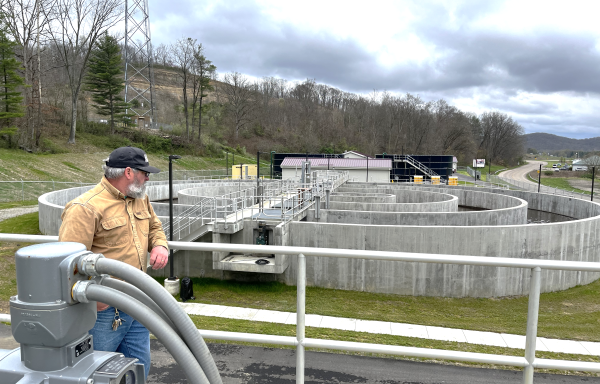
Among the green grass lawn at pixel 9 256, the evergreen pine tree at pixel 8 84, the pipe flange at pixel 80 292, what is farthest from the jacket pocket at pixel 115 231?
the evergreen pine tree at pixel 8 84

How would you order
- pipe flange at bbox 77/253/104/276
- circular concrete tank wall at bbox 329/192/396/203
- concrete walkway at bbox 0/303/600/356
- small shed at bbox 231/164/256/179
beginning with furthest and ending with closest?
small shed at bbox 231/164/256/179 < circular concrete tank wall at bbox 329/192/396/203 < concrete walkway at bbox 0/303/600/356 < pipe flange at bbox 77/253/104/276

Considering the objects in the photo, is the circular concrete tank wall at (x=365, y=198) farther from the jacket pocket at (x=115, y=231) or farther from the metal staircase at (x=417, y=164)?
the metal staircase at (x=417, y=164)

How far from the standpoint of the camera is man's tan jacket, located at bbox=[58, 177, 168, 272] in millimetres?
2398

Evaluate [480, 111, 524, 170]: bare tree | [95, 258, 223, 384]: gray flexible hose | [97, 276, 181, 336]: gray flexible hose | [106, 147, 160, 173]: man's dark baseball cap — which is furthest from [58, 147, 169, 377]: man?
[480, 111, 524, 170]: bare tree

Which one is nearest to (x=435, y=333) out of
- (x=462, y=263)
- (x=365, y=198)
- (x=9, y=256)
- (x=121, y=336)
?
(x=462, y=263)

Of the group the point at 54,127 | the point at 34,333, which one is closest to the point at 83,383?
the point at 34,333

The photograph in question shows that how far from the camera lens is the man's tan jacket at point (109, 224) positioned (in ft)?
7.87

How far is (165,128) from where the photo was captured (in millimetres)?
62844

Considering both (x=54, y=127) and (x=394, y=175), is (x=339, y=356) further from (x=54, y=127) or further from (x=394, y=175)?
(x=394, y=175)

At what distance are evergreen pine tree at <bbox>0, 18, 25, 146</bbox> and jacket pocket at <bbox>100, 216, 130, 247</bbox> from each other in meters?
38.6

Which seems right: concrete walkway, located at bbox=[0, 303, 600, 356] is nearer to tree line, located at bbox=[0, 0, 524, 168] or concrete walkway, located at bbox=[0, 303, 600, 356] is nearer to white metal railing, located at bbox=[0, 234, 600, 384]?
white metal railing, located at bbox=[0, 234, 600, 384]

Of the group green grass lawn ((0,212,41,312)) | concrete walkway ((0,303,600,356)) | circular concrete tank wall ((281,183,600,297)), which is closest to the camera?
concrete walkway ((0,303,600,356))

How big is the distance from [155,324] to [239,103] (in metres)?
87.0

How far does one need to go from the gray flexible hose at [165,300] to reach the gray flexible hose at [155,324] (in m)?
0.07
